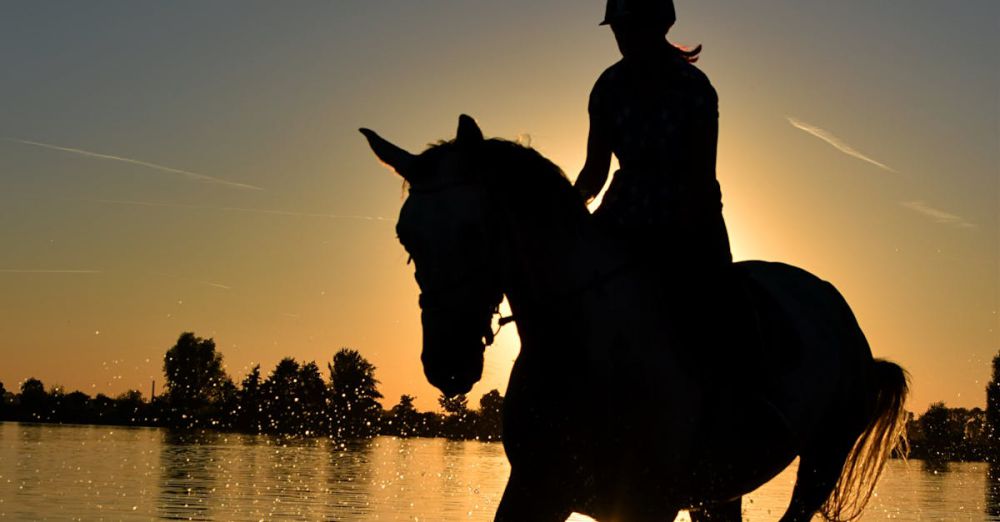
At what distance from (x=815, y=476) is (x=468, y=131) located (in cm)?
464

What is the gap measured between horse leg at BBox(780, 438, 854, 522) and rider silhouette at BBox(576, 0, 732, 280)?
112 inches

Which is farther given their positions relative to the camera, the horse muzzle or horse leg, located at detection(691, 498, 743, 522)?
horse leg, located at detection(691, 498, 743, 522)

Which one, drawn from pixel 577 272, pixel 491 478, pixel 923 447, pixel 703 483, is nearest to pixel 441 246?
pixel 577 272

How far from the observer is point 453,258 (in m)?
6.05

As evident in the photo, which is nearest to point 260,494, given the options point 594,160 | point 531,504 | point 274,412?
point 594,160

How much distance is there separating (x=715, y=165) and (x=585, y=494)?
1.98m

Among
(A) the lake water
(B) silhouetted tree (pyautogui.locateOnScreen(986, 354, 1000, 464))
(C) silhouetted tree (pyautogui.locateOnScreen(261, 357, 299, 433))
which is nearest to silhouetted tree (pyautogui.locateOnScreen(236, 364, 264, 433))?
(C) silhouetted tree (pyautogui.locateOnScreen(261, 357, 299, 433))

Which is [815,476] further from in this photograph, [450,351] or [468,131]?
[468,131]

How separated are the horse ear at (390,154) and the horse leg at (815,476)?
4.42 m

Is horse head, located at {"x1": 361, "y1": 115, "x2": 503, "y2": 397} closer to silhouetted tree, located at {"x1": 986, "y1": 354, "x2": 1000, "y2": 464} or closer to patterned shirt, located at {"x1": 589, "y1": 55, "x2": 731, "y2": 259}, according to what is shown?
patterned shirt, located at {"x1": 589, "y1": 55, "x2": 731, "y2": 259}

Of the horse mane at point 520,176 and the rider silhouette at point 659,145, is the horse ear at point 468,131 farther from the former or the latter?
the rider silhouette at point 659,145

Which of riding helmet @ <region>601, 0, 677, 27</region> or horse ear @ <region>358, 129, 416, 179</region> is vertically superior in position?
riding helmet @ <region>601, 0, 677, 27</region>

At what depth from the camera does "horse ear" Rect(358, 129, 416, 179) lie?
253 inches

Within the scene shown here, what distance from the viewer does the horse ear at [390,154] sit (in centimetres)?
643
